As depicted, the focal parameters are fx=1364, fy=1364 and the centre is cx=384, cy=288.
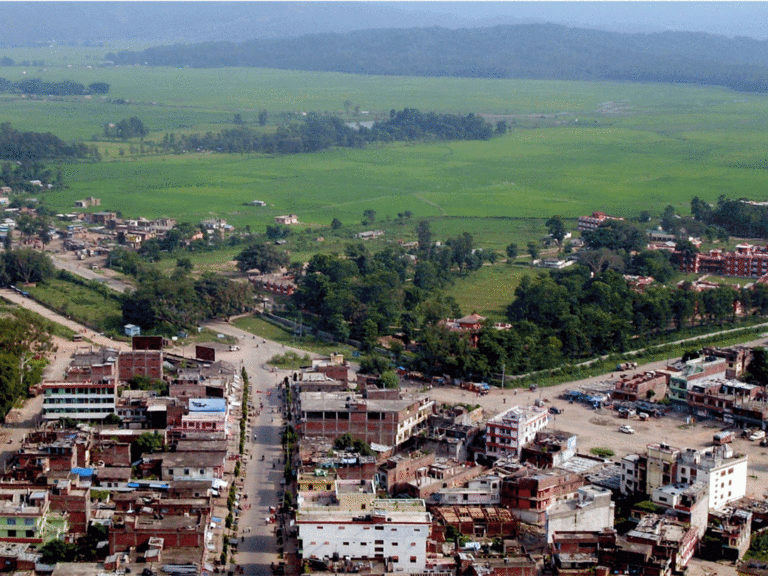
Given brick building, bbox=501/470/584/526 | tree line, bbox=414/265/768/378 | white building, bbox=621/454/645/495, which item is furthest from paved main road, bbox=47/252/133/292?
white building, bbox=621/454/645/495

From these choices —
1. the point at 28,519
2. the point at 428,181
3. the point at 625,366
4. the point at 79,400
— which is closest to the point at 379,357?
the point at 625,366

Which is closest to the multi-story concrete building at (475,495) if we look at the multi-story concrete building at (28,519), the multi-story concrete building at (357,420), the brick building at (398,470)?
the brick building at (398,470)

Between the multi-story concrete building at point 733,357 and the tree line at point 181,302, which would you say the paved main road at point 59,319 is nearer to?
the tree line at point 181,302

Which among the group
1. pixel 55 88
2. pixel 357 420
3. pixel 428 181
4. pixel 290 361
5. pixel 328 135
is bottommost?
pixel 290 361

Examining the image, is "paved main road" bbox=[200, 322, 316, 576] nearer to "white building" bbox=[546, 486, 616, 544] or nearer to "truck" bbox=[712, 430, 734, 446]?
"white building" bbox=[546, 486, 616, 544]

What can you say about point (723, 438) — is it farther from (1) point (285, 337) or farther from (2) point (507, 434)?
(1) point (285, 337)

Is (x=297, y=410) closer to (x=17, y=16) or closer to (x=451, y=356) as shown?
(x=451, y=356)

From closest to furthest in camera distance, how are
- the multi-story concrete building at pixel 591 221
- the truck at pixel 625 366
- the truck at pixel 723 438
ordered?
the truck at pixel 723 438, the truck at pixel 625 366, the multi-story concrete building at pixel 591 221
